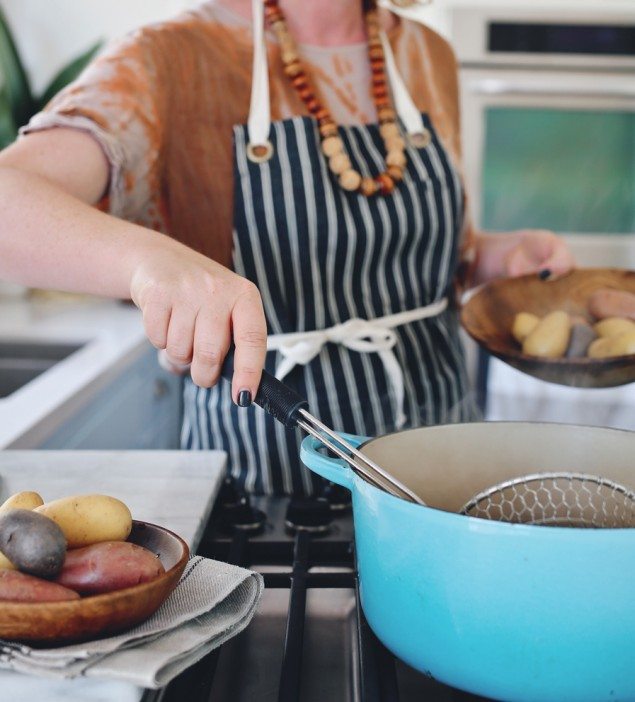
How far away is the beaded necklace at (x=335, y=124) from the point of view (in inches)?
37.2

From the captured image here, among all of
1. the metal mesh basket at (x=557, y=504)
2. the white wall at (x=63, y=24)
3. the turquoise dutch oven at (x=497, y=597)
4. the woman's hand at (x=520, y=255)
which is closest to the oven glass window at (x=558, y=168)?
the white wall at (x=63, y=24)

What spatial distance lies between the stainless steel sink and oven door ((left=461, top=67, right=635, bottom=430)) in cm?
94

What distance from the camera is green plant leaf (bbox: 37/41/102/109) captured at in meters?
2.05

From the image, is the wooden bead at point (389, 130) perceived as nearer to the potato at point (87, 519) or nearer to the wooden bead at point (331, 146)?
the wooden bead at point (331, 146)

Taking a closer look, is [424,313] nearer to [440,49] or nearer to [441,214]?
[441,214]

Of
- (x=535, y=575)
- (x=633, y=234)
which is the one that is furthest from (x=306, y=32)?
(x=633, y=234)

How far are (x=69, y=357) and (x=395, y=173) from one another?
82 cm

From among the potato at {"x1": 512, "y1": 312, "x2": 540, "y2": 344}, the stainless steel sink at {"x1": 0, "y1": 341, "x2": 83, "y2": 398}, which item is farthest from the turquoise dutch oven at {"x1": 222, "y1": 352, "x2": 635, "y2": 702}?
the stainless steel sink at {"x1": 0, "y1": 341, "x2": 83, "y2": 398}

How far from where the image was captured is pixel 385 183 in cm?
97

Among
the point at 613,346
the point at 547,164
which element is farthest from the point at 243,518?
the point at 547,164

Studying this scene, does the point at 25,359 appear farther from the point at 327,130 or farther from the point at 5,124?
the point at 327,130

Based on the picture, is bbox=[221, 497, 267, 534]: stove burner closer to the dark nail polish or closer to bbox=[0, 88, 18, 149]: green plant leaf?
the dark nail polish

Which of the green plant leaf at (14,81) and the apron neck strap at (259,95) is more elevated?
the apron neck strap at (259,95)

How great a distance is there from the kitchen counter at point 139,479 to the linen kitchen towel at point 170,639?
10cm
